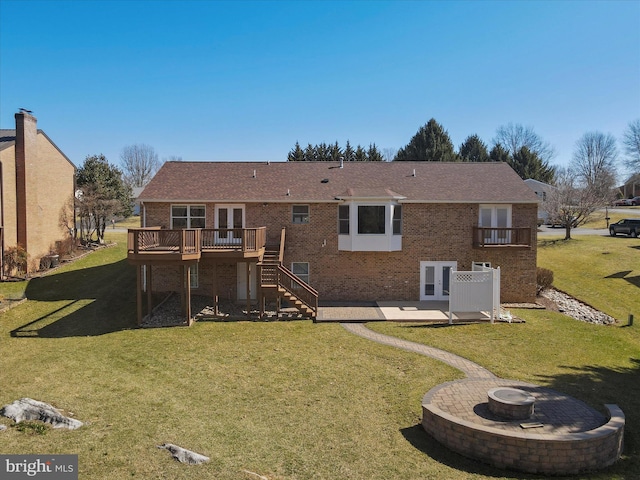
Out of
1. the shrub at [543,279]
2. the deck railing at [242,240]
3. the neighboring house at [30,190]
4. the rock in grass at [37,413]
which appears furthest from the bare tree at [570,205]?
the neighboring house at [30,190]

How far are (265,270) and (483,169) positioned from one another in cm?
1412

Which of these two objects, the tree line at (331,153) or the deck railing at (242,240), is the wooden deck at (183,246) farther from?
the tree line at (331,153)

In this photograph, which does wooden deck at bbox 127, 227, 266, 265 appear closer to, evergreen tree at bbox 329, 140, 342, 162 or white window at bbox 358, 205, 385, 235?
white window at bbox 358, 205, 385, 235

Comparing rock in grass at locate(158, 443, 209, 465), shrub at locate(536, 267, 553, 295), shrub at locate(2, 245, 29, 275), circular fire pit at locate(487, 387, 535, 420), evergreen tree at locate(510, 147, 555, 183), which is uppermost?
evergreen tree at locate(510, 147, 555, 183)

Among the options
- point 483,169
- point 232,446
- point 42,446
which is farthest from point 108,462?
point 483,169

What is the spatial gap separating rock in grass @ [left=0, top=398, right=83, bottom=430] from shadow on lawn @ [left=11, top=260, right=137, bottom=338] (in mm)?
7165

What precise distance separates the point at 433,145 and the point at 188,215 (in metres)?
38.0

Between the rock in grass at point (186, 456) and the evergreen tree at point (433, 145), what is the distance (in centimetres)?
4778

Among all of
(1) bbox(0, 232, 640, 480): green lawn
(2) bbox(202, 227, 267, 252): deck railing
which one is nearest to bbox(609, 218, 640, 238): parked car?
(1) bbox(0, 232, 640, 480): green lawn

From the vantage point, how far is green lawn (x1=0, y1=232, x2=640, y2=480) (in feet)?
26.0

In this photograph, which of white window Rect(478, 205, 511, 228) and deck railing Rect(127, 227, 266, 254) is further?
white window Rect(478, 205, 511, 228)

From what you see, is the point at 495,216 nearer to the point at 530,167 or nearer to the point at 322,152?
the point at 322,152

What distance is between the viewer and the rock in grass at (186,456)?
25.1ft

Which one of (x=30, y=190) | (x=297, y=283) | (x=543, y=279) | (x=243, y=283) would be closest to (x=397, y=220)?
(x=297, y=283)
